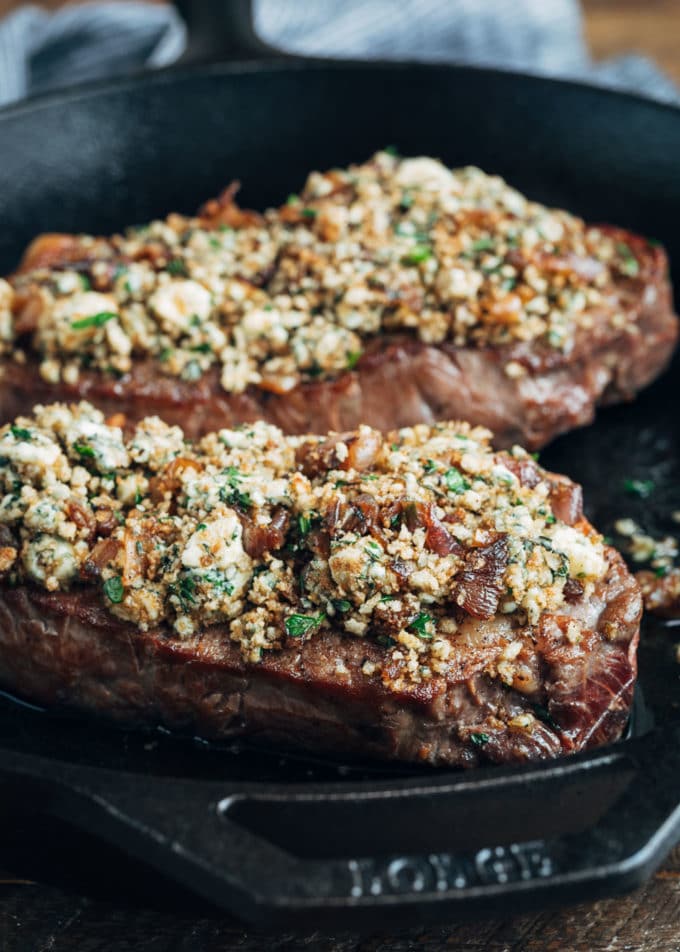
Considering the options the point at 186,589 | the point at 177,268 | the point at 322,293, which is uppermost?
the point at 177,268

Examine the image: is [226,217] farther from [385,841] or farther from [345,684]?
[385,841]

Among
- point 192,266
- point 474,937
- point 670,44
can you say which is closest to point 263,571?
point 474,937

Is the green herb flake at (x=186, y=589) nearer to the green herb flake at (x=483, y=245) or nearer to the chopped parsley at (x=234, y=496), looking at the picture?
the chopped parsley at (x=234, y=496)

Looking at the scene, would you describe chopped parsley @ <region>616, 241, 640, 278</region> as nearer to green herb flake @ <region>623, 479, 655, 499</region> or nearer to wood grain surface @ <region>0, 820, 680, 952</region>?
green herb flake @ <region>623, 479, 655, 499</region>

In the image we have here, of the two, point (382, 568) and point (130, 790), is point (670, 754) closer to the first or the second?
point (382, 568)

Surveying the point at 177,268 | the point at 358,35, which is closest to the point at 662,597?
the point at 177,268

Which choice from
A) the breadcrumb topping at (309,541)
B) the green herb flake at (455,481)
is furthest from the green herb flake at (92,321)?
the green herb flake at (455,481)
